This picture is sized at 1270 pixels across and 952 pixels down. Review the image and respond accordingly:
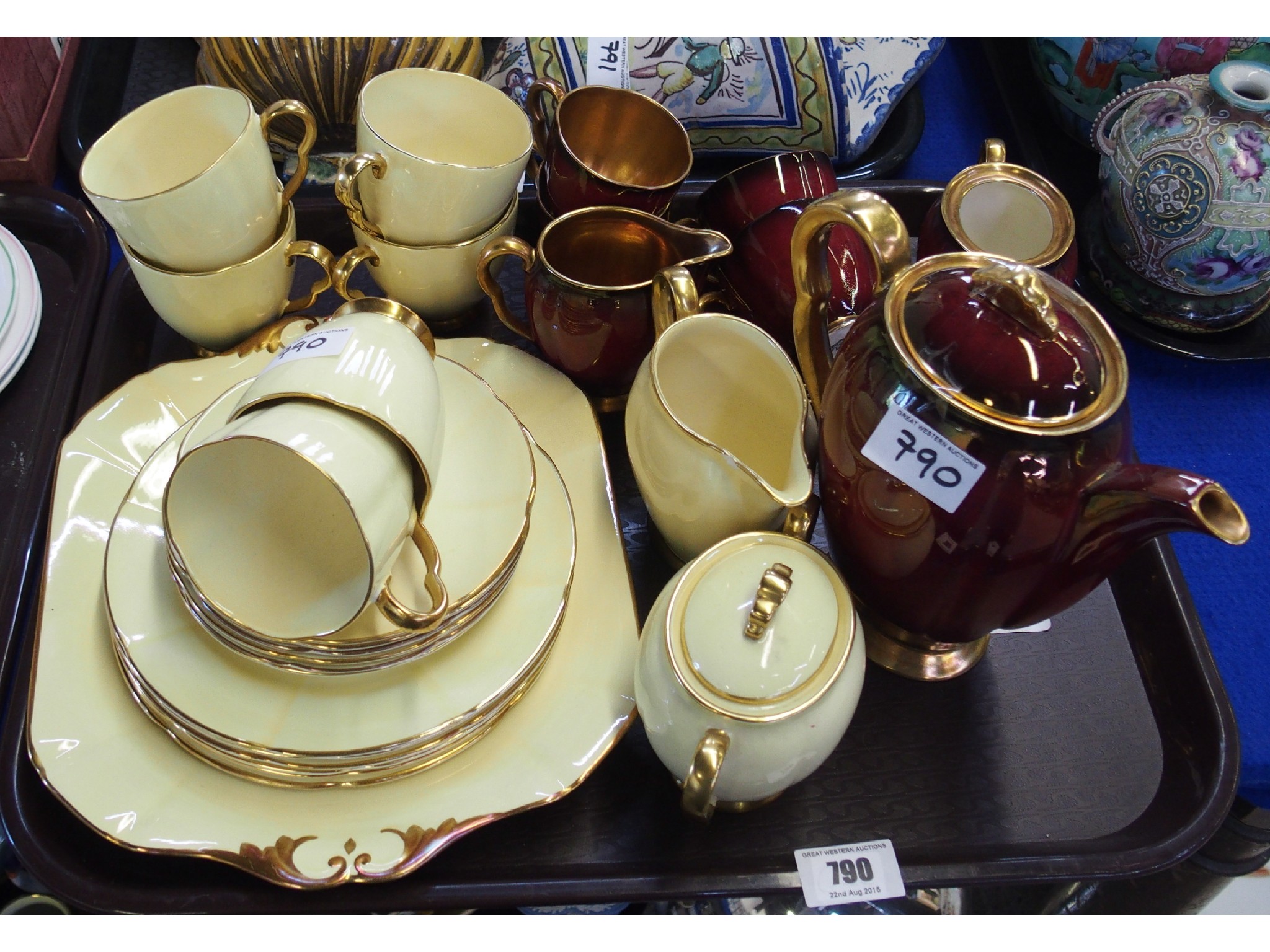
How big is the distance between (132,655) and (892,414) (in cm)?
41

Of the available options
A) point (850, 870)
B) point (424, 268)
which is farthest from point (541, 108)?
point (850, 870)

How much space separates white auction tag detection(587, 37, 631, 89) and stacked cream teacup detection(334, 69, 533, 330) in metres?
0.13

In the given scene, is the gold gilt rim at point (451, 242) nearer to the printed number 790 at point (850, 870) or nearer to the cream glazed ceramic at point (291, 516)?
the cream glazed ceramic at point (291, 516)

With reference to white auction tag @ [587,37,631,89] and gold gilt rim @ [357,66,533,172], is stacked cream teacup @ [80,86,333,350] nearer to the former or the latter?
gold gilt rim @ [357,66,533,172]

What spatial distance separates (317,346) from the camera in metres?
0.50

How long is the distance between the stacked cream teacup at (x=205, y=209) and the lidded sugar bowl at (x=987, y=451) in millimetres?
376

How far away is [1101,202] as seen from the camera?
2.82 ft

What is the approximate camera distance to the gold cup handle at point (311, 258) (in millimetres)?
695

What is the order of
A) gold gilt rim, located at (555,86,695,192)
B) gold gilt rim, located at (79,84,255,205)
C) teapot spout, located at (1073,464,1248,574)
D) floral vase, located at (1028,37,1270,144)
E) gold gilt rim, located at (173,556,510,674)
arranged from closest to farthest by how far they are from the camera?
1. teapot spout, located at (1073,464,1248,574)
2. gold gilt rim, located at (173,556,510,674)
3. gold gilt rim, located at (79,84,255,205)
4. gold gilt rim, located at (555,86,695,192)
5. floral vase, located at (1028,37,1270,144)

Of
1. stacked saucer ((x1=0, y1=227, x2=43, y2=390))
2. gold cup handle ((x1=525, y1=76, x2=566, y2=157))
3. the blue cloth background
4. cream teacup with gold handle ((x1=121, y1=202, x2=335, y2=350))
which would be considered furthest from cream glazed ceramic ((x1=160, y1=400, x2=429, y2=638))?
the blue cloth background

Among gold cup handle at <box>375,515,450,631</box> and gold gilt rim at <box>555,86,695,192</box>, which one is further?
gold gilt rim at <box>555,86,695,192</box>

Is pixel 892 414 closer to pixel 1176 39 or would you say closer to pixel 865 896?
pixel 865 896

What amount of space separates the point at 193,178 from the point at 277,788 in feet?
1.24

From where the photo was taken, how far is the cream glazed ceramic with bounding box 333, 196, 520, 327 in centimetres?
71
